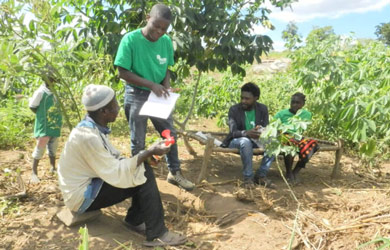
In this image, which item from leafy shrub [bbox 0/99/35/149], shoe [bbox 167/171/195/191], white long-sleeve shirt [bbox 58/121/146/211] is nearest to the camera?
white long-sleeve shirt [bbox 58/121/146/211]

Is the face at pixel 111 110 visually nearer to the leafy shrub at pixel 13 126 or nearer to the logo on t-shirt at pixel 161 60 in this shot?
the logo on t-shirt at pixel 161 60

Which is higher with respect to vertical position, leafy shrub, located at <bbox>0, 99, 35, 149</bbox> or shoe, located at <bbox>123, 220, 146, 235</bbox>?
leafy shrub, located at <bbox>0, 99, 35, 149</bbox>

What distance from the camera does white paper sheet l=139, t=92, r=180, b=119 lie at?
8.32ft

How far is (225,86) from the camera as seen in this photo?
5930 millimetres

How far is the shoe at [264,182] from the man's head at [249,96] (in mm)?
753

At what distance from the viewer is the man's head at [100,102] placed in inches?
Result: 82.2

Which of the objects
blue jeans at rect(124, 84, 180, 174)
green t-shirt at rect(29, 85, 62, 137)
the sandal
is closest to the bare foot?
green t-shirt at rect(29, 85, 62, 137)

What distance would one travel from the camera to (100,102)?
2.09 meters

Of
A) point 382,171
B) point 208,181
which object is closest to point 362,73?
point 382,171

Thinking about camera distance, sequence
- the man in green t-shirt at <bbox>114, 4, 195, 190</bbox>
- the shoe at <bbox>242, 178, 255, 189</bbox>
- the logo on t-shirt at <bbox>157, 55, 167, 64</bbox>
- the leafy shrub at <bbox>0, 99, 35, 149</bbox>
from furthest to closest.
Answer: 1. the leafy shrub at <bbox>0, 99, 35, 149</bbox>
2. the shoe at <bbox>242, 178, 255, 189</bbox>
3. the logo on t-shirt at <bbox>157, 55, 167, 64</bbox>
4. the man in green t-shirt at <bbox>114, 4, 195, 190</bbox>

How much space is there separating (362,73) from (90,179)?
2797 millimetres

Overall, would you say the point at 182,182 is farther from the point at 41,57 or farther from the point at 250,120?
the point at 41,57

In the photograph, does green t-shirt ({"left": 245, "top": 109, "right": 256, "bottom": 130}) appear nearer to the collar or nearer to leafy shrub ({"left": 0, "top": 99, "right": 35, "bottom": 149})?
the collar

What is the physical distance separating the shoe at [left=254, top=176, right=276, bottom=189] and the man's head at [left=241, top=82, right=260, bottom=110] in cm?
75
